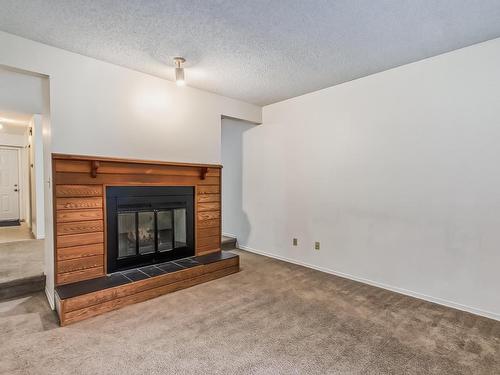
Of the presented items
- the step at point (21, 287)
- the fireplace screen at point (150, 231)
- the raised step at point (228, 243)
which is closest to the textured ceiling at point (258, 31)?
the fireplace screen at point (150, 231)

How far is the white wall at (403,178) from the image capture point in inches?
101

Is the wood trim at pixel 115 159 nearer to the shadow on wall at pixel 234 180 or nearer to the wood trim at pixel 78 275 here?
the wood trim at pixel 78 275

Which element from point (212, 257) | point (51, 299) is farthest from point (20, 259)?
point (212, 257)

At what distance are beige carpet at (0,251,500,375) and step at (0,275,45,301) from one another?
0.49 feet

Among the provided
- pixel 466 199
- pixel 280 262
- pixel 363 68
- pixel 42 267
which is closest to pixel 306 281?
pixel 280 262

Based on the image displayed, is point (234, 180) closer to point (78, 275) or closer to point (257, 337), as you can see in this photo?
point (78, 275)

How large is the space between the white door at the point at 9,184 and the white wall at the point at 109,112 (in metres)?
5.87

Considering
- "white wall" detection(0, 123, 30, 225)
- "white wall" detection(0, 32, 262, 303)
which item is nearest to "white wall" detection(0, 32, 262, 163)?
"white wall" detection(0, 32, 262, 303)

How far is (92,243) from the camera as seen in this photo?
2.87 meters

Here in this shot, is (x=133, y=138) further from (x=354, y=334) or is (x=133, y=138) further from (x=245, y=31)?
(x=354, y=334)

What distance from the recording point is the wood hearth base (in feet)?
7.96

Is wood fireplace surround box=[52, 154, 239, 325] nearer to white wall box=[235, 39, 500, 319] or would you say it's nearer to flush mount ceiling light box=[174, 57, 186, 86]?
flush mount ceiling light box=[174, 57, 186, 86]

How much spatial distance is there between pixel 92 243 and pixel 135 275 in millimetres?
551

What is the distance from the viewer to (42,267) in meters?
3.29
